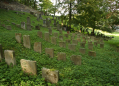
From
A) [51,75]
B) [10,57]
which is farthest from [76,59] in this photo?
[10,57]

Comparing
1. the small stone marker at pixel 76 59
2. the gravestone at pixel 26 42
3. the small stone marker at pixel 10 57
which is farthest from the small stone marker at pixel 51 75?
the gravestone at pixel 26 42

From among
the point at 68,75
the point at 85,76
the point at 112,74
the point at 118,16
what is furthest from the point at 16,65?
the point at 118,16

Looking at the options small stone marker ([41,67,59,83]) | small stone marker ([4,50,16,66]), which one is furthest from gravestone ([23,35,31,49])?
small stone marker ([41,67,59,83])

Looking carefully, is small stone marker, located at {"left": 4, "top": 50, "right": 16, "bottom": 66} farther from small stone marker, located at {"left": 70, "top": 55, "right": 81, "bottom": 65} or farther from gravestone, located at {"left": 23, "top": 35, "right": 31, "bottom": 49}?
small stone marker, located at {"left": 70, "top": 55, "right": 81, "bottom": 65}

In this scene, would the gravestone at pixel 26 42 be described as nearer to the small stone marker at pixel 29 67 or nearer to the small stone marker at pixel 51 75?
the small stone marker at pixel 29 67

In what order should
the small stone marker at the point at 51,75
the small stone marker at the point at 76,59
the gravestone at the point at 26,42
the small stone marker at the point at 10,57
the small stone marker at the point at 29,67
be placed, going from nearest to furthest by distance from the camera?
1. the small stone marker at the point at 51,75
2. the small stone marker at the point at 29,67
3. the small stone marker at the point at 10,57
4. the small stone marker at the point at 76,59
5. the gravestone at the point at 26,42

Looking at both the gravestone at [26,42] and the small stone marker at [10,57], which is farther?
the gravestone at [26,42]

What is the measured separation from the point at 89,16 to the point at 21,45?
519 inches

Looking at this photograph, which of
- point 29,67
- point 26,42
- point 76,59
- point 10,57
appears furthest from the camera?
point 26,42

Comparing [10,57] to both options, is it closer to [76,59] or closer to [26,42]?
[26,42]

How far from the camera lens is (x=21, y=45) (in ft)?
19.5

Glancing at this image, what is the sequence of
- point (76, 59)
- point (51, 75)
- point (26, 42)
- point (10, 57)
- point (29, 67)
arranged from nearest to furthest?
1. point (51, 75)
2. point (29, 67)
3. point (10, 57)
4. point (76, 59)
5. point (26, 42)

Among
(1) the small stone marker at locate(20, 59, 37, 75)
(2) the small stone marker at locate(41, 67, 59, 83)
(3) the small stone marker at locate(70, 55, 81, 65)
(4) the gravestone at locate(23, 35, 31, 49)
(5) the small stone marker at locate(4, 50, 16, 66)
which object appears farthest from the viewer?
(4) the gravestone at locate(23, 35, 31, 49)

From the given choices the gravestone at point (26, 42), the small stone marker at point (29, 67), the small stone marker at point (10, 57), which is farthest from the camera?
the gravestone at point (26, 42)
